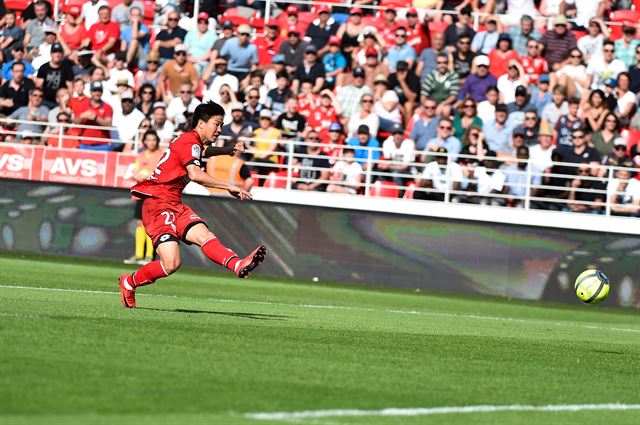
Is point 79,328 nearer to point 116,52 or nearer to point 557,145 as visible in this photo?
point 557,145

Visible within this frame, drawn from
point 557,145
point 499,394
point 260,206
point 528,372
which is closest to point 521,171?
point 557,145

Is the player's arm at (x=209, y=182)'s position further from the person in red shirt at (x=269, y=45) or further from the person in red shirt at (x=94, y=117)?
the person in red shirt at (x=269, y=45)

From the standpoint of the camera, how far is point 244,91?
27.2 m

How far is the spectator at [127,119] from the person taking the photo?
87.0ft

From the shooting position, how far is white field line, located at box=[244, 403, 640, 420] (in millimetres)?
6887

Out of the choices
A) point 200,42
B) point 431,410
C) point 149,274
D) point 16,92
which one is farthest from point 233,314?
point 16,92

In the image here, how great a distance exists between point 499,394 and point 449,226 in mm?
15603

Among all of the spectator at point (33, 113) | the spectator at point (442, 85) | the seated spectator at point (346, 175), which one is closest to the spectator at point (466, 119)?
the spectator at point (442, 85)

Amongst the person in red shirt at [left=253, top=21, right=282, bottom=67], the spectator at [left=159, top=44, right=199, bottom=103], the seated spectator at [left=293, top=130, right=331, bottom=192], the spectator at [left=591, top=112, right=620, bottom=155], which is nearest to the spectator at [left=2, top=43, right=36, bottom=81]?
the spectator at [left=159, top=44, right=199, bottom=103]

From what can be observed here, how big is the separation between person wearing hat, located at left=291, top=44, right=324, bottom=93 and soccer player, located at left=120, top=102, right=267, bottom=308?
45.3 ft

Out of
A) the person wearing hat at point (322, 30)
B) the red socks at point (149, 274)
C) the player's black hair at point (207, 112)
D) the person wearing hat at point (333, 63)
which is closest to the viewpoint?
the red socks at point (149, 274)

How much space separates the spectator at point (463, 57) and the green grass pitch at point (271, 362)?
10574 mm

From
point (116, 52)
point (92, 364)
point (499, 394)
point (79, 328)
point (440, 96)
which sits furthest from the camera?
point (116, 52)

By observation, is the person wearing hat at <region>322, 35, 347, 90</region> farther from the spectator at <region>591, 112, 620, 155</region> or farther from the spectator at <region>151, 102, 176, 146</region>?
the spectator at <region>591, 112, 620, 155</region>
